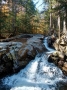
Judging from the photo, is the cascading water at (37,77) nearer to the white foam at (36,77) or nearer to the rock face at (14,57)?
the white foam at (36,77)

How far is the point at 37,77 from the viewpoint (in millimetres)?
15391

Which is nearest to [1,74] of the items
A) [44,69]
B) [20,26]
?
[44,69]

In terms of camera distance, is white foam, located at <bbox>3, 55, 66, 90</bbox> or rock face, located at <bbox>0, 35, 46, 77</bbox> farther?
rock face, located at <bbox>0, 35, 46, 77</bbox>

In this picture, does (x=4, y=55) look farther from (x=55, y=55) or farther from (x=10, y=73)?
(x=55, y=55)

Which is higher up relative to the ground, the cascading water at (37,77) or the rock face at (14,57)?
the rock face at (14,57)

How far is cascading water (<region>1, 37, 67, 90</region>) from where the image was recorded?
13.7m

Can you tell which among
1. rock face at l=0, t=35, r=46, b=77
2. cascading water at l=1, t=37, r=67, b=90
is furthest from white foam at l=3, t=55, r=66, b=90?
rock face at l=0, t=35, r=46, b=77

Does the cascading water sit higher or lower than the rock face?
lower

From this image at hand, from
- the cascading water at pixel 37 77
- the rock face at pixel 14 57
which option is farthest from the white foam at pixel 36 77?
the rock face at pixel 14 57

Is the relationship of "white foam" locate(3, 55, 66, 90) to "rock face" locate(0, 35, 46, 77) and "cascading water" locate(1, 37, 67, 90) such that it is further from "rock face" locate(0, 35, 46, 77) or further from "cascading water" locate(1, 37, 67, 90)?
"rock face" locate(0, 35, 46, 77)

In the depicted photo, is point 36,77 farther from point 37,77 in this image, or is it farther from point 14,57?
point 14,57

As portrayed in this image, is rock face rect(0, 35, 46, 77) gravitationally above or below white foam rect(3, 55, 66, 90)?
above

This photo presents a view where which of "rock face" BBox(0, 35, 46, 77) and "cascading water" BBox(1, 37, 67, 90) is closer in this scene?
"cascading water" BBox(1, 37, 67, 90)

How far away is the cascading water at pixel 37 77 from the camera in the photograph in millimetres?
13672
